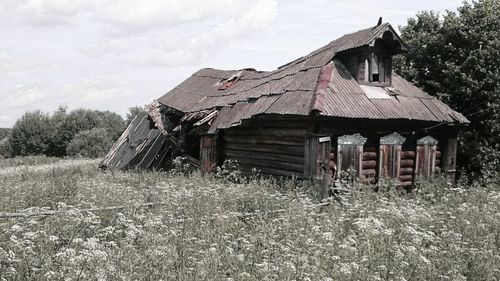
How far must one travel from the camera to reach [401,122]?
14.0m

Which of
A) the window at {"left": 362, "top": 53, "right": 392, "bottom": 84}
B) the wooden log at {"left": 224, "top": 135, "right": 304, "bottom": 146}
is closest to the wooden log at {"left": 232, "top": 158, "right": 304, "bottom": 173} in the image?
the wooden log at {"left": 224, "top": 135, "right": 304, "bottom": 146}

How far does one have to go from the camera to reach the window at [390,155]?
1369 centimetres

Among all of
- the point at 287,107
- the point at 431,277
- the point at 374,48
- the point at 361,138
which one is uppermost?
the point at 374,48

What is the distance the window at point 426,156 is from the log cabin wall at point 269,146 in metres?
4.19

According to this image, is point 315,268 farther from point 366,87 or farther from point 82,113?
point 82,113

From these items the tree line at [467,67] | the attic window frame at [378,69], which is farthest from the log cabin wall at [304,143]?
the tree line at [467,67]

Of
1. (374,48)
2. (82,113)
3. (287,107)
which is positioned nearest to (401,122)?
(374,48)

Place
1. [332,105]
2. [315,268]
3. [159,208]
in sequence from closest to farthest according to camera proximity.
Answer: [315,268] < [159,208] < [332,105]

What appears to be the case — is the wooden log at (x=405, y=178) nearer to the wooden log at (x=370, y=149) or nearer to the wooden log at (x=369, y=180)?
the wooden log at (x=369, y=180)

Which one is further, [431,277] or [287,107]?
[287,107]

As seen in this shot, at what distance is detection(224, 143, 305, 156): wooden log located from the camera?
1319cm

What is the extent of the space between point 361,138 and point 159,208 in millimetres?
7461

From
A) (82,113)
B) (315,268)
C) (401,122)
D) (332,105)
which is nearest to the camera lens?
(315,268)

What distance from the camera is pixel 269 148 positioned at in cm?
1443
